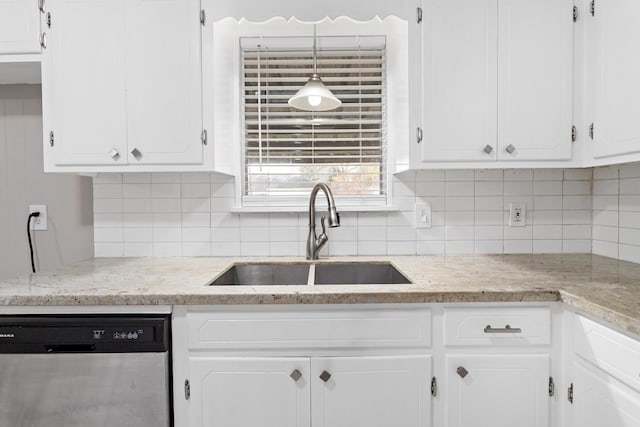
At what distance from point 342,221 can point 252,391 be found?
3.11ft

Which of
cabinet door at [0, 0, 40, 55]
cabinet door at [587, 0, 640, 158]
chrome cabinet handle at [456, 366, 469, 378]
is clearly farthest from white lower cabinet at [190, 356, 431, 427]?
cabinet door at [0, 0, 40, 55]

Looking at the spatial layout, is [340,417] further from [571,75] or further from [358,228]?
[571,75]

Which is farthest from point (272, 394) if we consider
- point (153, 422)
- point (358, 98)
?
point (358, 98)

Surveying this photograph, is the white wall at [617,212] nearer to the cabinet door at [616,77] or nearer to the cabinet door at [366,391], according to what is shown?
the cabinet door at [616,77]

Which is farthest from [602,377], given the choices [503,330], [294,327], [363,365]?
[294,327]

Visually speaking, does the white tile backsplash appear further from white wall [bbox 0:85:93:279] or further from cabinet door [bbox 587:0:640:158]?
cabinet door [bbox 587:0:640:158]

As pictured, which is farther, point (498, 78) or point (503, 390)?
point (498, 78)

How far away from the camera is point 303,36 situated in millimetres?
1937

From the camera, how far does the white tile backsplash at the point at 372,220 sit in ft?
6.29

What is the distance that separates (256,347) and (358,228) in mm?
882

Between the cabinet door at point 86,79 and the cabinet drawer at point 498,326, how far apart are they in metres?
1.49

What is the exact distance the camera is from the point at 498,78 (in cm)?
156

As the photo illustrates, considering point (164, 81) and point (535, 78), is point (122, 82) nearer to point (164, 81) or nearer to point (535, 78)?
point (164, 81)

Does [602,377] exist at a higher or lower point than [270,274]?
lower
